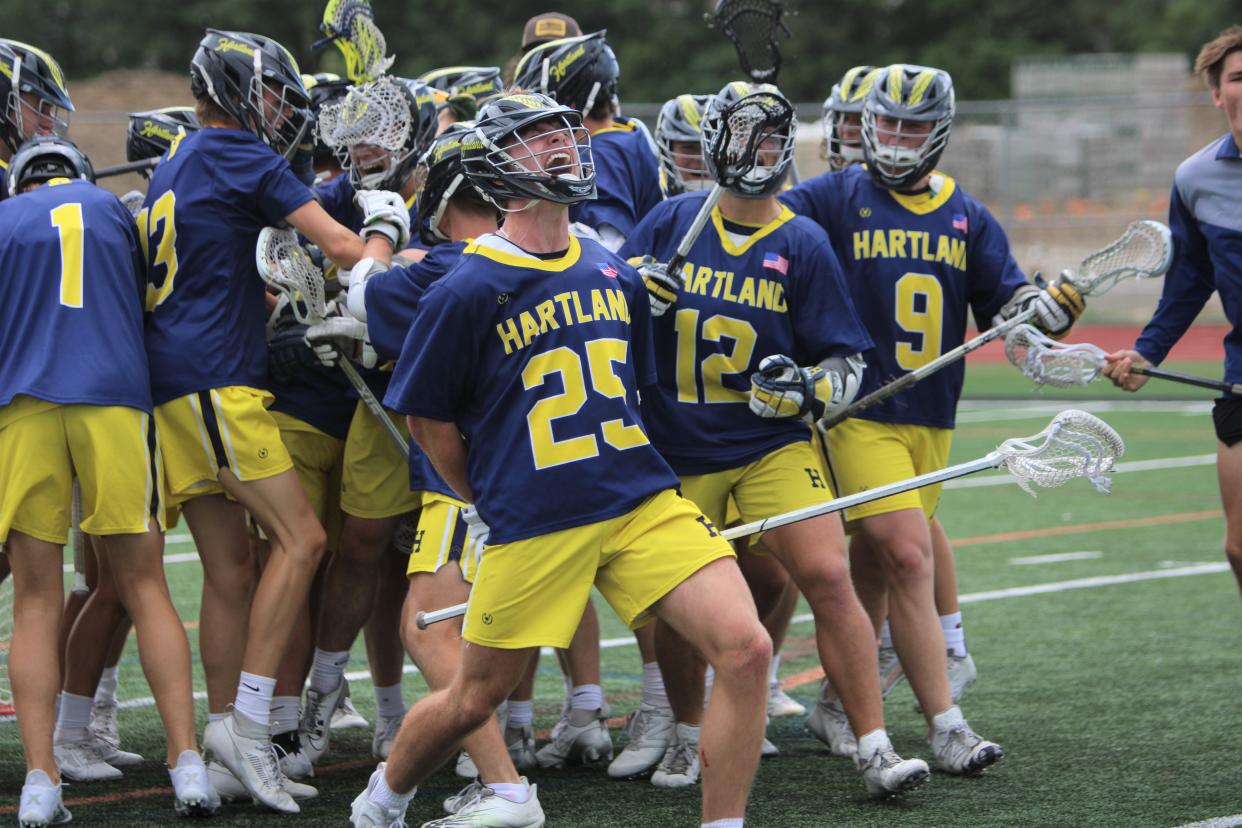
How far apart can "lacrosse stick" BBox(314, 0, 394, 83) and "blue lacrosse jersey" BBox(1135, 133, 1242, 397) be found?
2.83 m

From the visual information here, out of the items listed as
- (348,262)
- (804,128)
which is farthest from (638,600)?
(804,128)

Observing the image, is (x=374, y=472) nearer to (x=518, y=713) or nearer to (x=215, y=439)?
(x=215, y=439)

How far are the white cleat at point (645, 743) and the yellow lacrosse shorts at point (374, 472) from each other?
44.3 inches

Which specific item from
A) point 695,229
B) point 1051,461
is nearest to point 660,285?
point 695,229

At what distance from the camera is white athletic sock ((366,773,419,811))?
4.68m

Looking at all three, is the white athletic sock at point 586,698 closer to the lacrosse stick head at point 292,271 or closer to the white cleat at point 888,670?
the white cleat at point 888,670

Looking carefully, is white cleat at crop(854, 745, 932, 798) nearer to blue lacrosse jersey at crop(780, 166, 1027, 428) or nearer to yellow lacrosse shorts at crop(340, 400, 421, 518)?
blue lacrosse jersey at crop(780, 166, 1027, 428)

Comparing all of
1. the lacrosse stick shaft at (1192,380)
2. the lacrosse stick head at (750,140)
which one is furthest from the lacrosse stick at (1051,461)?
the lacrosse stick head at (750,140)

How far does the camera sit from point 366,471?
5.71 meters

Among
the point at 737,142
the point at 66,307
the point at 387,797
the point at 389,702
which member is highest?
the point at 737,142

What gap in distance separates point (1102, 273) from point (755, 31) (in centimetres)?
197

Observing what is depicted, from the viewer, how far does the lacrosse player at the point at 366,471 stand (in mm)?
5672

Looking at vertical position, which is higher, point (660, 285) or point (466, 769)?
point (660, 285)

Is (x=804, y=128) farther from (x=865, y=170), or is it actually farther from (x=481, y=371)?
(x=481, y=371)
